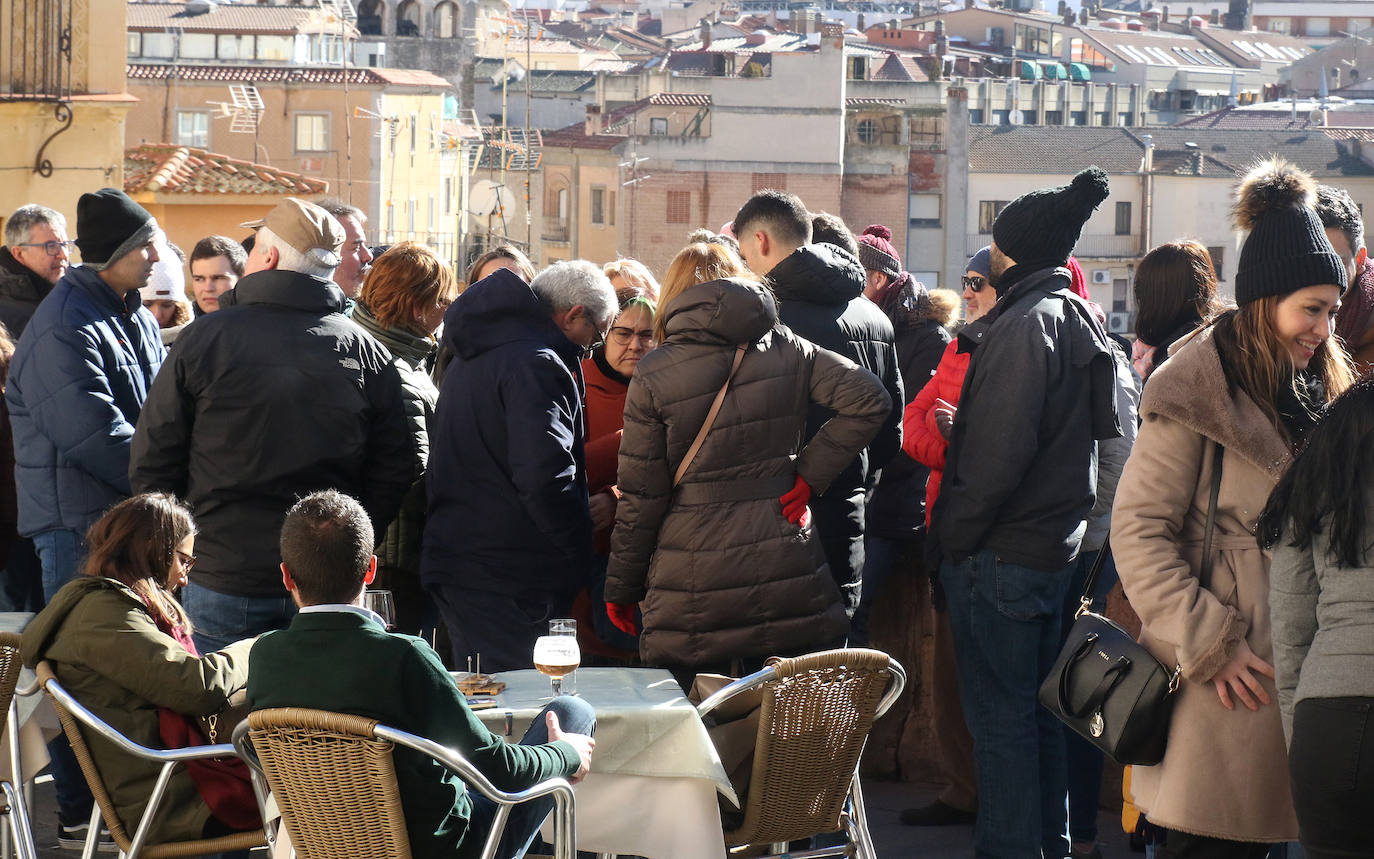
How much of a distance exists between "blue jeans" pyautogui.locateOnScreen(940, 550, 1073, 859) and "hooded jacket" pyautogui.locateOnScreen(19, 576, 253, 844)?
1.86 meters

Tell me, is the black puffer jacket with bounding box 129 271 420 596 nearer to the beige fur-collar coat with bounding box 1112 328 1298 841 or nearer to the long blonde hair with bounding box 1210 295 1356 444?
the beige fur-collar coat with bounding box 1112 328 1298 841

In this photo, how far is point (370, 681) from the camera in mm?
3133

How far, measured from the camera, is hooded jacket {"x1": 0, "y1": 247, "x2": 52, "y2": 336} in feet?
19.2

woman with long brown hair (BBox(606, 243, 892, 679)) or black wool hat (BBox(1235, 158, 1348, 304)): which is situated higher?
black wool hat (BBox(1235, 158, 1348, 304))

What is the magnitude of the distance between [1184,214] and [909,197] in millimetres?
9540

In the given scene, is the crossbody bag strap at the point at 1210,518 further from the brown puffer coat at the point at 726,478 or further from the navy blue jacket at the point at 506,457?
the navy blue jacket at the point at 506,457

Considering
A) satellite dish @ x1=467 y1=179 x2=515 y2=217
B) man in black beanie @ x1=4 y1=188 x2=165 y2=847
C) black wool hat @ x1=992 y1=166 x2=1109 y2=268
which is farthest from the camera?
satellite dish @ x1=467 y1=179 x2=515 y2=217

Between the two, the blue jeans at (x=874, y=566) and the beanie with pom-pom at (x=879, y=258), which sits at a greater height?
the beanie with pom-pom at (x=879, y=258)

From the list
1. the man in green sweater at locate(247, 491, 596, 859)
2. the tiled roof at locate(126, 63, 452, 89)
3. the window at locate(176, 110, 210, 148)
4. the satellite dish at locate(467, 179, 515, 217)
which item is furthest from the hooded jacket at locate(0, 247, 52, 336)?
the window at locate(176, 110, 210, 148)

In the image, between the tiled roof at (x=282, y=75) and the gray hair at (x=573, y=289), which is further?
the tiled roof at (x=282, y=75)

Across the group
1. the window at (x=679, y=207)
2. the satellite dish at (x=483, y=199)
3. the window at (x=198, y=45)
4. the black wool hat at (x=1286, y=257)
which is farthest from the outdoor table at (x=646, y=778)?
the window at (x=198, y=45)

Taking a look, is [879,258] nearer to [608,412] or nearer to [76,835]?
[608,412]

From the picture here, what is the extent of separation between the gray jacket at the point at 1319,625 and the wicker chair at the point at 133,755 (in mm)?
2139

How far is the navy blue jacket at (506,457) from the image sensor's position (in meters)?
4.36
